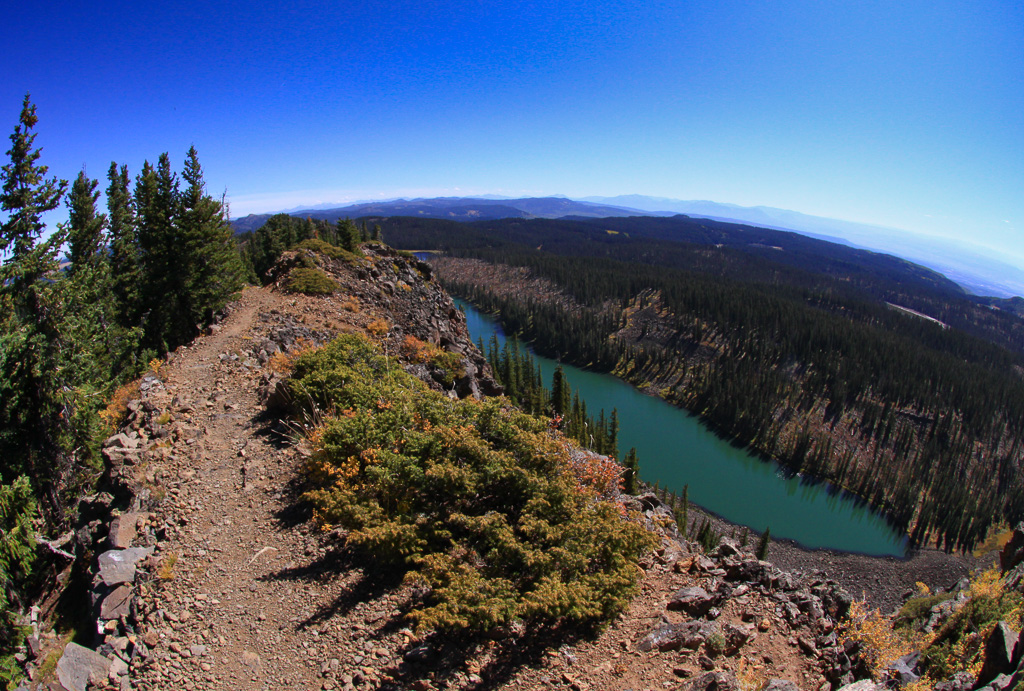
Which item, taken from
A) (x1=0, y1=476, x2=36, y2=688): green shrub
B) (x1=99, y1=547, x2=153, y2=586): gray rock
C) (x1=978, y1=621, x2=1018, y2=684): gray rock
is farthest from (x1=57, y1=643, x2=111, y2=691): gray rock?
(x1=978, y1=621, x2=1018, y2=684): gray rock

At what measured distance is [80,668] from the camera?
7914 millimetres

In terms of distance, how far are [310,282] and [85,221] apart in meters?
13.1

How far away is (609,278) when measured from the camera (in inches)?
6043

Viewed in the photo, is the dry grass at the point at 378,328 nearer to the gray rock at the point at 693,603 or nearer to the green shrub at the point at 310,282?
the green shrub at the point at 310,282

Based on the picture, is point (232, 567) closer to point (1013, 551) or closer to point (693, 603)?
point (693, 603)

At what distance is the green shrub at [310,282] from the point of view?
2892 centimetres

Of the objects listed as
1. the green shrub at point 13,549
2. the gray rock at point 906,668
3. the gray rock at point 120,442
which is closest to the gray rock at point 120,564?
the green shrub at point 13,549

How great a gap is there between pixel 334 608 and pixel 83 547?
6.91 metres

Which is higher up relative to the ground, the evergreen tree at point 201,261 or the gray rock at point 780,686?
the evergreen tree at point 201,261

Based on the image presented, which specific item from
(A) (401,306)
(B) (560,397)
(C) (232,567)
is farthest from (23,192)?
(B) (560,397)

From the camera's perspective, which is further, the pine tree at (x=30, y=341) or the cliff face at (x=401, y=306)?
the cliff face at (x=401, y=306)

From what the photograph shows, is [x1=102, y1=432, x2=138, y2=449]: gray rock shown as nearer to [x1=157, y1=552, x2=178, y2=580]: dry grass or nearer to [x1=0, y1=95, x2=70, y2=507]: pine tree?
[x1=0, y1=95, x2=70, y2=507]: pine tree

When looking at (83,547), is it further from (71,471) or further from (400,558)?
(400,558)

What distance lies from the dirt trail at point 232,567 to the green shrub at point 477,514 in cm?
156
